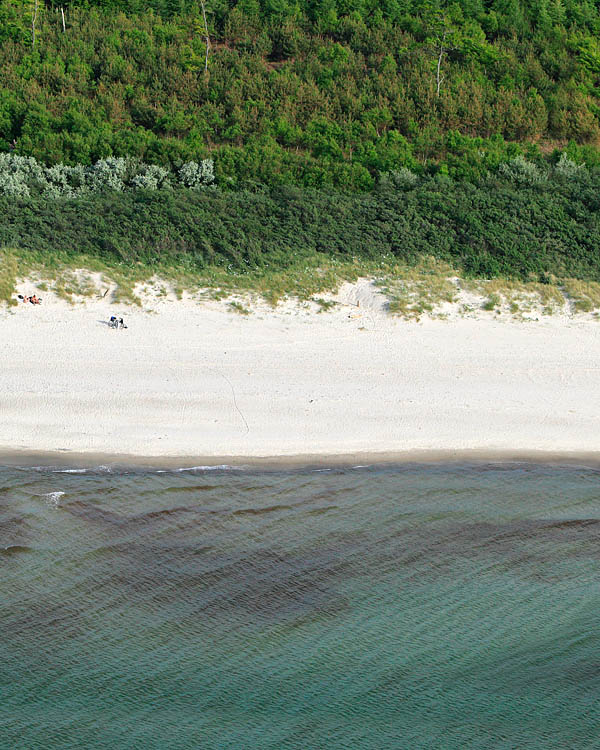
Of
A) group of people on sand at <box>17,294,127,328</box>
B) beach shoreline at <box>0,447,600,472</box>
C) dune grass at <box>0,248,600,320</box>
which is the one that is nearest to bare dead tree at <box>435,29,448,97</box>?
→ dune grass at <box>0,248,600,320</box>

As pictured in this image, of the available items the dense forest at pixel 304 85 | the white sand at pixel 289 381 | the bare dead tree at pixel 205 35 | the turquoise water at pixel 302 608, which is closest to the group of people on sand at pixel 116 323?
the white sand at pixel 289 381

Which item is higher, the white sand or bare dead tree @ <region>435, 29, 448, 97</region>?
bare dead tree @ <region>435, 29, 448, 97</region>

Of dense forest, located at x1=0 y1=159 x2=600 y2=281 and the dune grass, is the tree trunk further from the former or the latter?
the dune grass

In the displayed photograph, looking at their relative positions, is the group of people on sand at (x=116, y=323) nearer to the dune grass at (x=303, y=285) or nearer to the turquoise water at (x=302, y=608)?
the dune grass at (x=303, y=285)

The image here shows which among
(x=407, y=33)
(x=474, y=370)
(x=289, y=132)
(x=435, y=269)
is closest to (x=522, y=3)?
(x=407, y=33)

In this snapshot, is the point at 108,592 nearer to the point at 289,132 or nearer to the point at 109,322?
the point at 109,322

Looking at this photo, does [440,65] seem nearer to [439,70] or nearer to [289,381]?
[439,70]

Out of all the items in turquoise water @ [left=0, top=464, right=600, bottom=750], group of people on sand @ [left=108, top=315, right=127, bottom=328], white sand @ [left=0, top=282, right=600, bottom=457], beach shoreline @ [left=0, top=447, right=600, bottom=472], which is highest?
group of people on sand @ [left=108, top=315, right=127, bottom=328]
